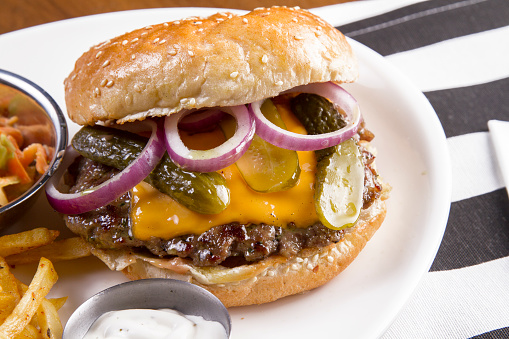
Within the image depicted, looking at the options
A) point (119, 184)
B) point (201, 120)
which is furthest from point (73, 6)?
point (119, 184)

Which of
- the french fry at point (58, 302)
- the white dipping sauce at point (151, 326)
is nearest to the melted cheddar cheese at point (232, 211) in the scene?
the white dipping sauce at point (151, 326)

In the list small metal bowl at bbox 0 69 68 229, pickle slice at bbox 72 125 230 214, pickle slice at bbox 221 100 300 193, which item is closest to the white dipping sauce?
pickle slice at bbox 72 125 230 214

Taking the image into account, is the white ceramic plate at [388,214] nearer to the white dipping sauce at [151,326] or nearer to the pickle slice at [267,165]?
the white dipping sauce at [151,326]

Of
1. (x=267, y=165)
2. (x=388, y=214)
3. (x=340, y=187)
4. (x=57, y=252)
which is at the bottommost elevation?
(x=388, y=214)

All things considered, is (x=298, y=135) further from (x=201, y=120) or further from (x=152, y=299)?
(x=152, y=299)

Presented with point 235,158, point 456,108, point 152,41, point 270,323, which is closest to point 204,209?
point 235,158

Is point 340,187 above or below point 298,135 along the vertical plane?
below

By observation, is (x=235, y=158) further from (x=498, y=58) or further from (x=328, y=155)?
(x=498, y=58)
